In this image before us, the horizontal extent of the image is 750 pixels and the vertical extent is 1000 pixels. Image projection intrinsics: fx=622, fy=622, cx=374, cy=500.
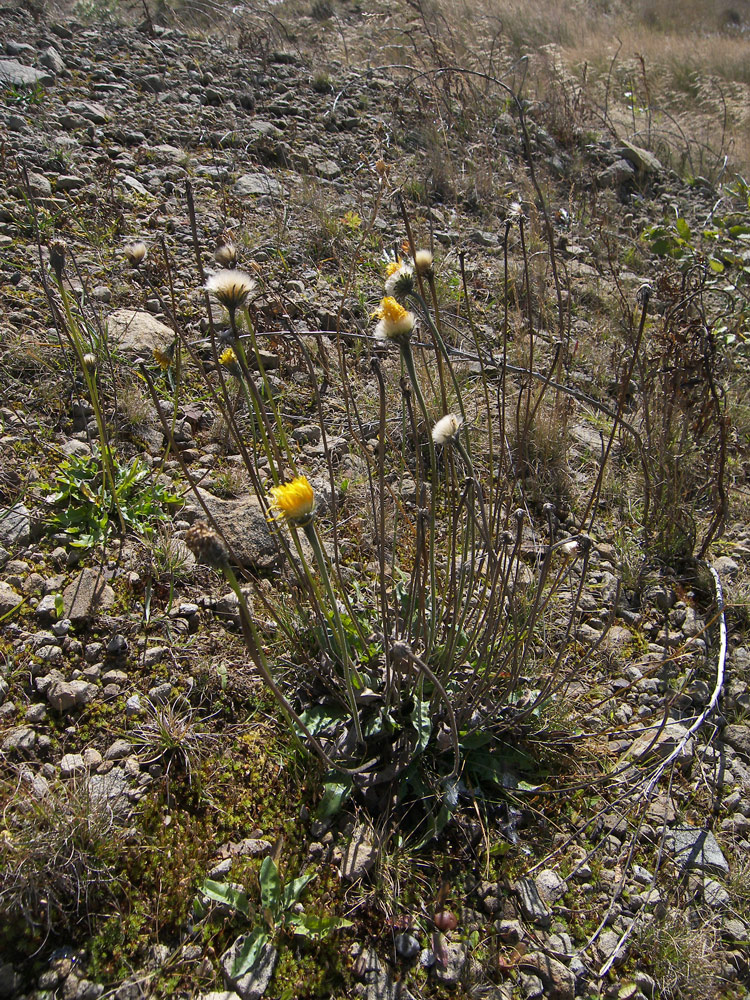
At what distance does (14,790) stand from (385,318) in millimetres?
1576

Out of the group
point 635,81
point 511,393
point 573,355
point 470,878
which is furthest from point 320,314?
point 635,81

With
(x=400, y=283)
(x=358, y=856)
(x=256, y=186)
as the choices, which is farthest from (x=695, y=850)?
(x=256, y=186)

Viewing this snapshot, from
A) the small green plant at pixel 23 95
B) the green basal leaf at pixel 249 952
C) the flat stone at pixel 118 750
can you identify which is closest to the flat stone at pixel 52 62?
the small green plant at pixel 23 95

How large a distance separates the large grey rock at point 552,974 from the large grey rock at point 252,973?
2.08 ft

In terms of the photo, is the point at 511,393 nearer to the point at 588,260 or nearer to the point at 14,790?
the point at 588,260

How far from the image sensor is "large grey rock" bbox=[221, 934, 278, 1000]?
4.78 ft

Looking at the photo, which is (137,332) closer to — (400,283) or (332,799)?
(400,283)

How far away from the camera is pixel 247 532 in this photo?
251 centimetres

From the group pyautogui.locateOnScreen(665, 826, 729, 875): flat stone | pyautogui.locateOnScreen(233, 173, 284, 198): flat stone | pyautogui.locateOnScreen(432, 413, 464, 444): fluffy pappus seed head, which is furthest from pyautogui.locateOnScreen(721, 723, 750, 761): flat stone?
pyautogui.locateOnScreen(233, 173, 284, 198): flat stone

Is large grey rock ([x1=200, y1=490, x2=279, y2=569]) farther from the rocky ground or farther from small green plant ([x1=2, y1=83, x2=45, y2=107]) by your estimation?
small green plant ([x1=2, y1=83, x2=45, y2=107])

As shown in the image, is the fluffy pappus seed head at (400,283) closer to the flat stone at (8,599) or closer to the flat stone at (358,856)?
the flat stone at (358,856)

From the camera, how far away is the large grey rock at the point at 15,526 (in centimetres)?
232

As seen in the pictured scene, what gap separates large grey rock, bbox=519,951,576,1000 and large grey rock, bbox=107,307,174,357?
297 cm

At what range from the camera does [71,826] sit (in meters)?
1.57
